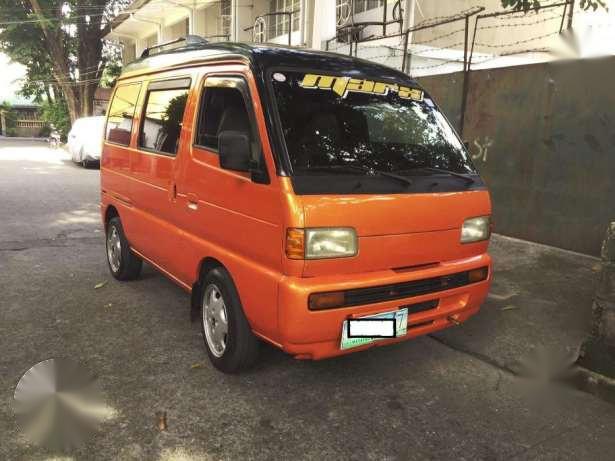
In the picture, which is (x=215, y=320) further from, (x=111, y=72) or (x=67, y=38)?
(x=111, y=72)

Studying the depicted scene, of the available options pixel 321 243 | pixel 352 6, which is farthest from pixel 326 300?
pixel 352 6

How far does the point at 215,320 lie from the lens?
3451 mm

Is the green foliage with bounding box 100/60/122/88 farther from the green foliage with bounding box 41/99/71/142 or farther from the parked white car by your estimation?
the parked white car

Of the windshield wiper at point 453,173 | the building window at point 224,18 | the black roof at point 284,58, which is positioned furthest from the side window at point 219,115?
the building window at point 224,18

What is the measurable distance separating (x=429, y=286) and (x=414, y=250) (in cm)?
24

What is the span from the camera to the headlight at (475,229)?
129 inches

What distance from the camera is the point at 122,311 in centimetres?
440

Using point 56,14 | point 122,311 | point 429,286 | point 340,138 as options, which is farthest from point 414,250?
point 56,14

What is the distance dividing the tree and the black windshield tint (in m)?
26.0

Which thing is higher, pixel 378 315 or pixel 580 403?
pixel 378 315

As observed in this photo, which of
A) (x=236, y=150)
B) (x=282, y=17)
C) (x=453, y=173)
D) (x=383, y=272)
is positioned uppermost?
(x=282, y=17)

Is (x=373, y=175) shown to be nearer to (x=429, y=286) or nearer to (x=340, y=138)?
(x=340, y=138)

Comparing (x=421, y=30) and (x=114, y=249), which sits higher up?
(x=421, y=30)

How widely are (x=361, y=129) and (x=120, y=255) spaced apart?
2951 millimetres
